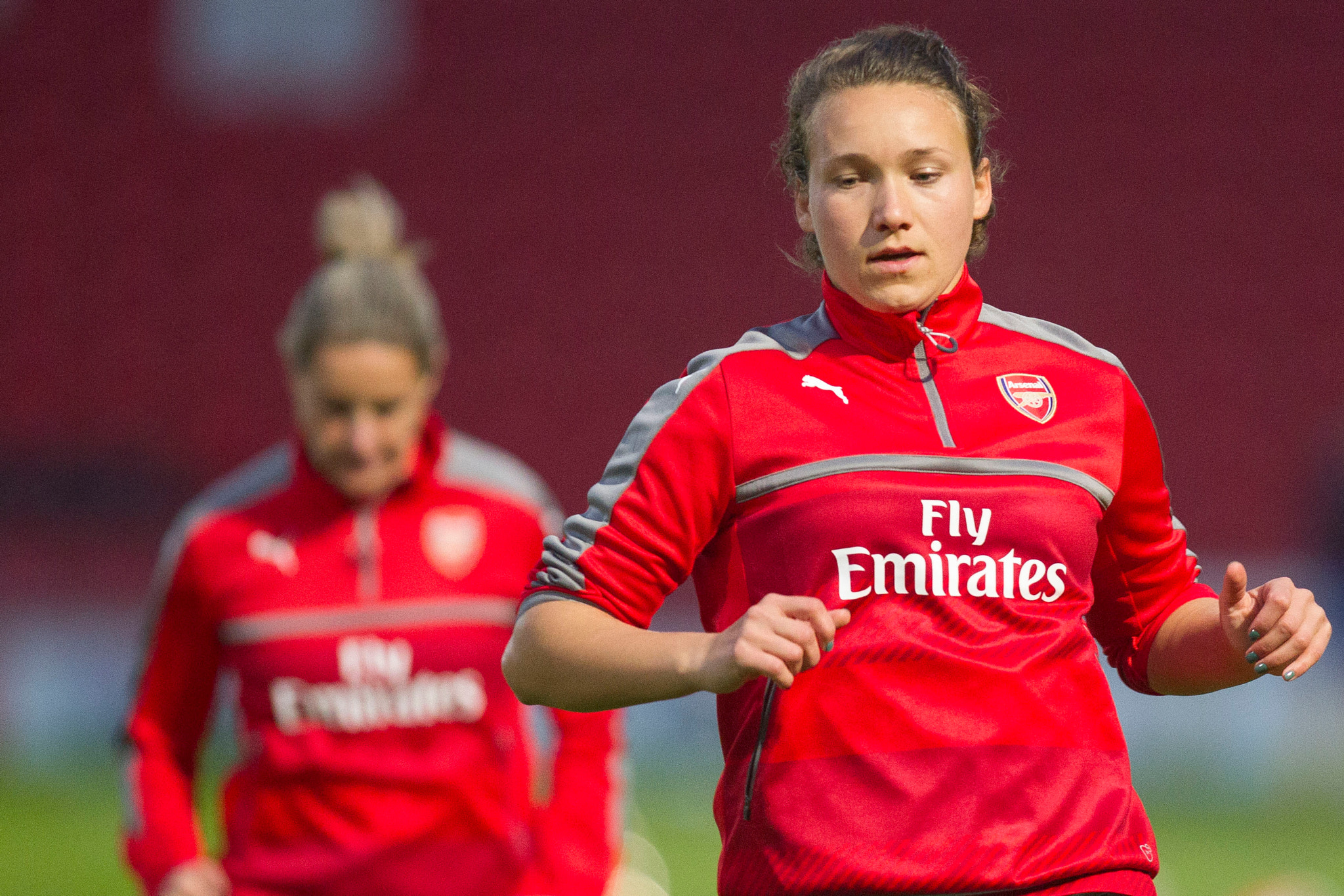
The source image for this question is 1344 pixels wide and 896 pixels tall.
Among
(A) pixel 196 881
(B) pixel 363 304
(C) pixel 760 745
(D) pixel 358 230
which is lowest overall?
(A) pixel 196 881

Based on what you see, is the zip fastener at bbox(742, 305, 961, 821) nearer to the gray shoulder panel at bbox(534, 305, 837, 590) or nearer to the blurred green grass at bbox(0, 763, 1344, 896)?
the gray shoulder panel at bbox(534, 305, 837, 590)

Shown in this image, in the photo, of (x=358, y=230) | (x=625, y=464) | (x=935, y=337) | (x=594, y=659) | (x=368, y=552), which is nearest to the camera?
(x=594, y=659)

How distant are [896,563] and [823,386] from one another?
27 cm

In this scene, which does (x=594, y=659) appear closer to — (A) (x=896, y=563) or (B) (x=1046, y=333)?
(A) (x=896, y=563)

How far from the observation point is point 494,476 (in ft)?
12.8

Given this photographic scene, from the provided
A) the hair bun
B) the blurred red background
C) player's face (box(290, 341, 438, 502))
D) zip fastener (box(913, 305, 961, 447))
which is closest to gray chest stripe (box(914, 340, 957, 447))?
zip fastener (box(913, 305, 961, 447))

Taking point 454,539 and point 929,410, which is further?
point 454,539

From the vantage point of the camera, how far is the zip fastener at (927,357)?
223 centimetres

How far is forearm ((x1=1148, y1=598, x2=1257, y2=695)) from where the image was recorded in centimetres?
225

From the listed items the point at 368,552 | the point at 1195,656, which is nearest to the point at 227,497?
the point at 368,552

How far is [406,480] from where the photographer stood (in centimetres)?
385

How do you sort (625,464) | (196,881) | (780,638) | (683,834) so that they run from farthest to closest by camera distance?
(683,834) → (196,881) → (625,464) → (780,638)

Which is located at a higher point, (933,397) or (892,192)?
(892,192)

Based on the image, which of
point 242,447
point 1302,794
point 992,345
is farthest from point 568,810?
point 242,447
